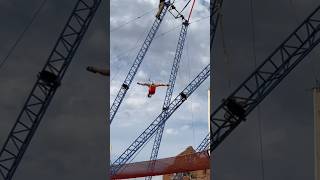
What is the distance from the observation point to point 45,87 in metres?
66.4

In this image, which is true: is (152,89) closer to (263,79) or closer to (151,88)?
(151,88)

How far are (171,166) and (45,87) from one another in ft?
82.8

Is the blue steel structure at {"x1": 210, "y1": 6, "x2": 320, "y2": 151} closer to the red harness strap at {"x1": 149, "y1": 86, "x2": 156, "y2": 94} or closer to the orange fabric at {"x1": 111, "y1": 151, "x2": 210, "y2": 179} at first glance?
the orange fabric at {"x1": 111, "y1": 151, "x2": 210, "y2": 179}

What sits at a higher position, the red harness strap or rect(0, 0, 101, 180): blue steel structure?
the red harness strap

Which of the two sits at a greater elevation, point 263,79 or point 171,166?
point 263,79

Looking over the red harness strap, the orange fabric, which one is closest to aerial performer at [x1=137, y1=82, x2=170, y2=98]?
the red harness strap

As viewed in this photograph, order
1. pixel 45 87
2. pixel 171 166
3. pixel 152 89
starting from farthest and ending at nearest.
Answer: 1. pixel 152 89
2. pixel 171 166
3. pixel 45 87

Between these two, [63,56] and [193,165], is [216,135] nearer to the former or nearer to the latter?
[193,165]

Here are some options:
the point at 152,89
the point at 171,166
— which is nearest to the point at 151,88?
the point at 152,89

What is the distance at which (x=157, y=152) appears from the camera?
424 ft

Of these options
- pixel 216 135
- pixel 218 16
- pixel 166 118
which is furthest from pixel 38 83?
pixel 166 118

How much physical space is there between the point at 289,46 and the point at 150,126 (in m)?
65.1

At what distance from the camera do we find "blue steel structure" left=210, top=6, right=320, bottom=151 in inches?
2606

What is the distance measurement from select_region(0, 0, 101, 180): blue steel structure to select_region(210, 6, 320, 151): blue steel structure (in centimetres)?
2065
